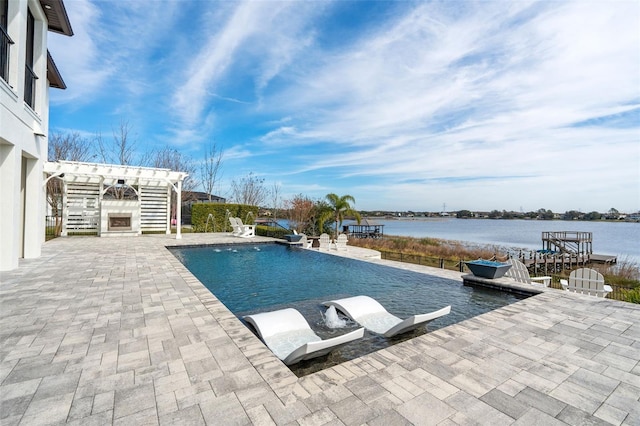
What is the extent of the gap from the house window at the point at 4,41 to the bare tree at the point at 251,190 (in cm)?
2213

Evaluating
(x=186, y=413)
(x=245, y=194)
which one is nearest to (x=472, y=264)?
(x=186, y=413)

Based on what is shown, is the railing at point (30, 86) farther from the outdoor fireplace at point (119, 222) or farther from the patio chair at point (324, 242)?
the patio chair at point (324, 242)

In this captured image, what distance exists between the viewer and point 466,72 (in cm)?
945

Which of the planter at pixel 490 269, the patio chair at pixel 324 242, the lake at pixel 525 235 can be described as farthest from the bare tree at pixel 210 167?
the planter at pixel 490 269

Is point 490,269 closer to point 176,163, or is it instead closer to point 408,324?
point 408,324

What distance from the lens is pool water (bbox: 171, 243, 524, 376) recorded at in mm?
4812

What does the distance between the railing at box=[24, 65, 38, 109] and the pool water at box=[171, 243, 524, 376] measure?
5790 mm

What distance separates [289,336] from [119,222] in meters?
14.0

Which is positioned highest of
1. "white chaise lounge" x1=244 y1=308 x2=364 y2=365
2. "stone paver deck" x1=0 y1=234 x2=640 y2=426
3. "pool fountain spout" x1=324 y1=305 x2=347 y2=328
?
"stone paver deck" x1=0 y1=234 x2=640 y2=426

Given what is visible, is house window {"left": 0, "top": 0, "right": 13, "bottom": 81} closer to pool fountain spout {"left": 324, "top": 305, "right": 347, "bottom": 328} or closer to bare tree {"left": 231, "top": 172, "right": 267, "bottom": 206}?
pool fountain spout {"left": 324, "top": 305, "right": 347, "bottom": 328}

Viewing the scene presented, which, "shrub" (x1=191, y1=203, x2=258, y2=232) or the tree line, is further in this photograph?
"shrub" (x1=191, y1=203, x2=258, y2=232)

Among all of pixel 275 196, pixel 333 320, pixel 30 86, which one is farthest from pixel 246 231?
pixel 275 196

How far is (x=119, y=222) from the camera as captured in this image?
14438mm

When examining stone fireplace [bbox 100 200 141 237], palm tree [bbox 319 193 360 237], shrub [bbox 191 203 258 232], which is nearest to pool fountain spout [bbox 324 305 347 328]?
stone fireplace [bbox 100 200 141 237]
